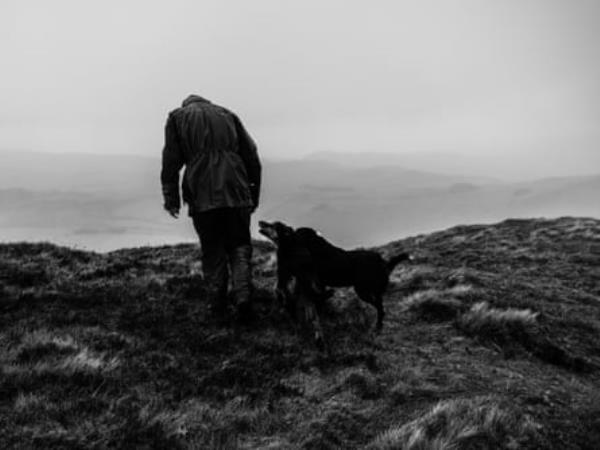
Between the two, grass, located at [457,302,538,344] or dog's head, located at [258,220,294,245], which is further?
→ grass, located at [457,302,538,344]

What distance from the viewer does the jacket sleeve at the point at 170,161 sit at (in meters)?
6.89

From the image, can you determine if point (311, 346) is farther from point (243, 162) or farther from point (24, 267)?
point (24, 267)

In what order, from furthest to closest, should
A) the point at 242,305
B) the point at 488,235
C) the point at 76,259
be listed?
the point at 488,235 → the point at 76,259 → the point at 242,305

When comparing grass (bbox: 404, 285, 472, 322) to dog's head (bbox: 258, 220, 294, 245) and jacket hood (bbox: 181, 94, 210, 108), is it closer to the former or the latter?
dog's head (bbox: 258, 220, 294, 245)

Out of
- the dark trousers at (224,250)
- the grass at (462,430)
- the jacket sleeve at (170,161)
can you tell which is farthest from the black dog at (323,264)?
the grass at (462,430)

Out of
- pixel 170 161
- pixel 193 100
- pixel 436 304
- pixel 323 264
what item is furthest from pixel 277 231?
pixel 436 304

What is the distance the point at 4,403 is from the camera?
165 inches

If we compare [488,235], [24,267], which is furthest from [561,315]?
[488,235]

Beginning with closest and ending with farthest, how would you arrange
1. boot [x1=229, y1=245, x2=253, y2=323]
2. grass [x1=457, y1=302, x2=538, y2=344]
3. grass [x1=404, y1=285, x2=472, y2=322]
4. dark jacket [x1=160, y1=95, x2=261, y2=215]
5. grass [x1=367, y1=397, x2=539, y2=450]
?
grass [x1=367, y1=397, x2=539, y2=450], dark jacket [x1=160, y1=95, x2=261, y2=215], boot [x1=229, y1=245, x2=253, y2=323], grass [x1=457, y1=302, x2=538, y2=344], grass [x1=404, y1=285, x2=472, y2=322]

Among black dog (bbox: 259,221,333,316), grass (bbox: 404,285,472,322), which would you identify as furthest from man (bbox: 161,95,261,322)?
grass (bbox: 404,285,472,322)

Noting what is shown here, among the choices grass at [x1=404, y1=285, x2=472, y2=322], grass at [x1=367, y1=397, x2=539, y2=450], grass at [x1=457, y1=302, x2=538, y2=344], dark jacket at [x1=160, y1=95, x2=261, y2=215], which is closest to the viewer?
grass at [x1=367, y1=397, x2=539, y2=450]

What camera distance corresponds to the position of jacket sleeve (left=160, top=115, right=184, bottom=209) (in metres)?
6.89

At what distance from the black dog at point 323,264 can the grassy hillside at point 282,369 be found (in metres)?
0.71

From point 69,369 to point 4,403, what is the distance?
78 centimetres
